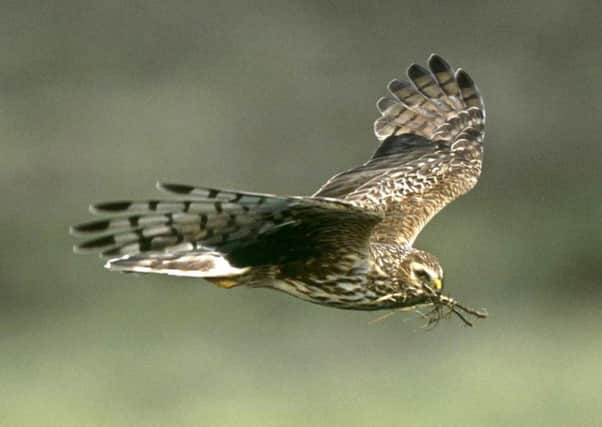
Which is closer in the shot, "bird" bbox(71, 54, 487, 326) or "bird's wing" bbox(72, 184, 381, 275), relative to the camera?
"bird's wing" bbox(72, 184, 381, 275)

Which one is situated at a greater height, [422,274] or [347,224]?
[347,224]

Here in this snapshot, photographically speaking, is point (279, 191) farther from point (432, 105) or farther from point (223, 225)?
point (223, 225)

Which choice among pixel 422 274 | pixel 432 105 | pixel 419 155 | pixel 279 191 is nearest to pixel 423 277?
pixel 422 274

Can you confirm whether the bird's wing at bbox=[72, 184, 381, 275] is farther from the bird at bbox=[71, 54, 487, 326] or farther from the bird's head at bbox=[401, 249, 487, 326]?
the bird's head at bbox=[401, 249, 487, 326]

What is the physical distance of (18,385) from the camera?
69.4 ft

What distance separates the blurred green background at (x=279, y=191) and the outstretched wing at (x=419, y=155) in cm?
718

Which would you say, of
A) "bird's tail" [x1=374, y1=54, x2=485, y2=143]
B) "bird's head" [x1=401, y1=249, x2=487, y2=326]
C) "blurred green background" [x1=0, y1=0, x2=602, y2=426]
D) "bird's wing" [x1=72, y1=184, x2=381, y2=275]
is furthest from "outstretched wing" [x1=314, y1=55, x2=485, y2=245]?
"blurred green background" [x1=0, y1=0, x2=602, y2=426]

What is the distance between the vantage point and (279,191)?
2498 centimetres

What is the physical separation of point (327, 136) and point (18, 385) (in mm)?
6990

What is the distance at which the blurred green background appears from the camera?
2098 centimetres

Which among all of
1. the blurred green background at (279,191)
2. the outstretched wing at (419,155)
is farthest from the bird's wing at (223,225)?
the blurred green background at (279,191)

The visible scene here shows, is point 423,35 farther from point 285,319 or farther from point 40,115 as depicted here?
point 285,319

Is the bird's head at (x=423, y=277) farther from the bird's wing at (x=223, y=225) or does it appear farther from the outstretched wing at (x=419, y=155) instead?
the bird's wing at (x=223, y=225)

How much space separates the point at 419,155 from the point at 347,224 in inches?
82.1
